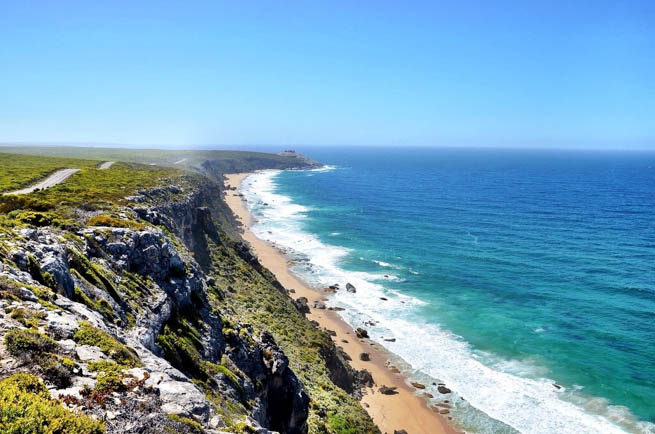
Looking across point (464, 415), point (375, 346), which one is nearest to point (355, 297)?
point (375, 346)

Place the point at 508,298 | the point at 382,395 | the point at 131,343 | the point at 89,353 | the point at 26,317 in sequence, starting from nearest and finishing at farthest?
the point at 89,353
the point at 26,317
the point at 131,343
the point at 382,395
the point at 508,298

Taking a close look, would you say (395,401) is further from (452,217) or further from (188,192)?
(452,217)

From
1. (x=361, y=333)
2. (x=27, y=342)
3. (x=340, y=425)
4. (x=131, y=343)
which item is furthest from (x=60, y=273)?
(x=361, y=333)

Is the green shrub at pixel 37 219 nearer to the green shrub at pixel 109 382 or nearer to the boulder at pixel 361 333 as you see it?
the green shrub at pixel 109 382

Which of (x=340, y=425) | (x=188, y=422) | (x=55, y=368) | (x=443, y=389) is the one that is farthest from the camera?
(x=443, y=389)

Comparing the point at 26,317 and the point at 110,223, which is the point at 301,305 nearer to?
the point at 110,223

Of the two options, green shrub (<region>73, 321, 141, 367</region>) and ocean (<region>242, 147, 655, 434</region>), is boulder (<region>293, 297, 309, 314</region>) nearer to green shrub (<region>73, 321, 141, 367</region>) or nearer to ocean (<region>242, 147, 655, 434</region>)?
ocean (<region>242, 147, 655, 434</region>)

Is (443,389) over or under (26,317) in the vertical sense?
under
